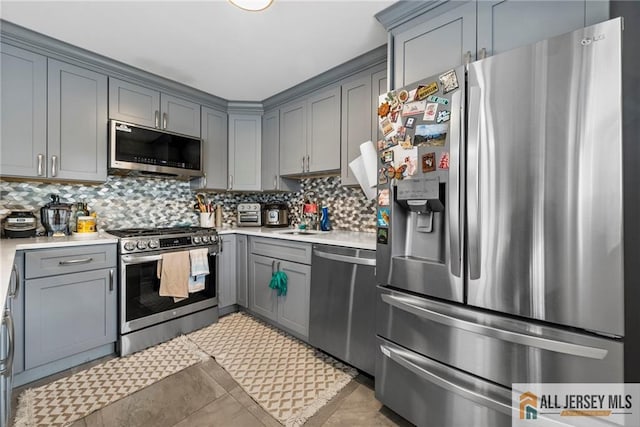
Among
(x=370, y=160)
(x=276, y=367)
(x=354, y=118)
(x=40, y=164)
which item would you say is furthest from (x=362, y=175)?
(x=40, y=164)

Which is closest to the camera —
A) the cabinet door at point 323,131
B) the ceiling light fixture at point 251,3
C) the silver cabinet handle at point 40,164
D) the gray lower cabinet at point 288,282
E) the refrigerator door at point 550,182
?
the refrigerator door at point 550,182

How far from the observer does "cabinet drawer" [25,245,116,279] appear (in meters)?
1.79

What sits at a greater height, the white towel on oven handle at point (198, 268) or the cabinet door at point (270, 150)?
the cabinet door at point (270, 150)

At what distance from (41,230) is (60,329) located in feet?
3.02

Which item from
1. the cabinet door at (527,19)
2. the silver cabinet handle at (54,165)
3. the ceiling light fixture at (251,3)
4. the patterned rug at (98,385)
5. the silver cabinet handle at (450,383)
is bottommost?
the patterned rug at (98,385)

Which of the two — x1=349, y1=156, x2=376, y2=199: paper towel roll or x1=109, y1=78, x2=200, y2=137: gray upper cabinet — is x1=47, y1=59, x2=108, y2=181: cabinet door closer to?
x1=109, y1=78, x2=200, y2=137: gray upper cabinet

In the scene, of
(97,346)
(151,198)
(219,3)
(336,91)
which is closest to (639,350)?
(336,91)

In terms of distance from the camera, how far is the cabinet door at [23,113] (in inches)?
76.1

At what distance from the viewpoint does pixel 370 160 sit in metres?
2.11

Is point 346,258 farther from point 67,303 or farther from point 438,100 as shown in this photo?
point 67,303

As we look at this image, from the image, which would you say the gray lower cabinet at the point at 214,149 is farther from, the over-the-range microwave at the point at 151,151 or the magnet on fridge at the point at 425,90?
the magnet on fridge at the point at 425,90

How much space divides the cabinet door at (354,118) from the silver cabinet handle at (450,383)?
1384 mm

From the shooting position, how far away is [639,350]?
1111 mm

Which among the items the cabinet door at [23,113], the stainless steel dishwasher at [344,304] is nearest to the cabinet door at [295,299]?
the stainless steel dishwasher at [344,304]
